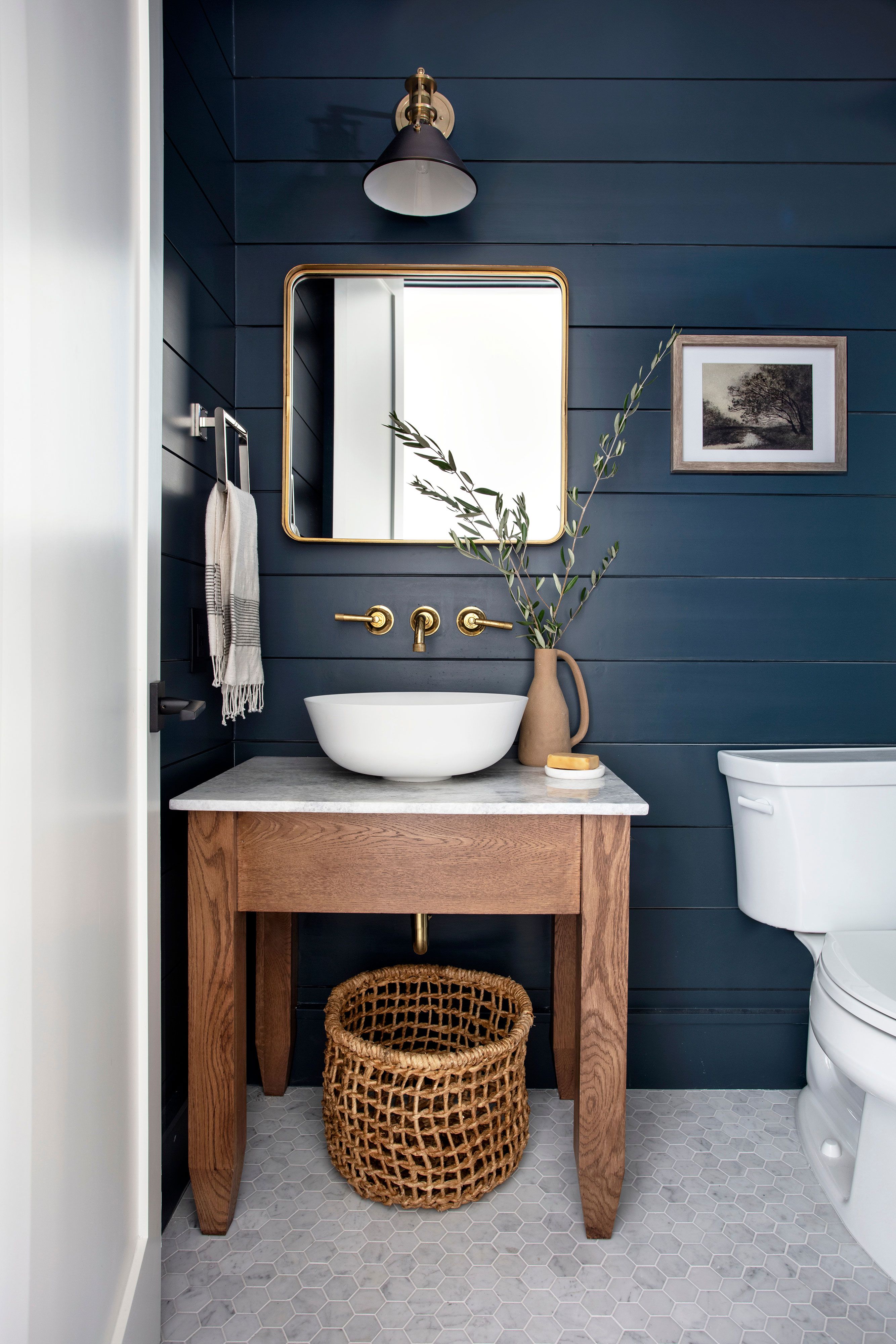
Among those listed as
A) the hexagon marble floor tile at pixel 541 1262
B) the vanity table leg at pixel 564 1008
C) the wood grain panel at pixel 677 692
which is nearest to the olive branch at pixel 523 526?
the wood grain panel at pixel 677 692

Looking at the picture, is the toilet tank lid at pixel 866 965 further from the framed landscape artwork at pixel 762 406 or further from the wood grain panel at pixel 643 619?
the framed landscape artwork at pixel 762 406

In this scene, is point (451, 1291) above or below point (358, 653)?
below

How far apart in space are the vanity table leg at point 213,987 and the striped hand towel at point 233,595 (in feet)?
1.04

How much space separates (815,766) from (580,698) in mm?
463

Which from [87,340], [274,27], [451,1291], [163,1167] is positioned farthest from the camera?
[274,27]

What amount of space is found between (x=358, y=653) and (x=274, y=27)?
1.34 metres

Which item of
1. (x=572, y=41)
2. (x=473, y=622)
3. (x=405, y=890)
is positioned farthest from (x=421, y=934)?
(x=572, y=41)

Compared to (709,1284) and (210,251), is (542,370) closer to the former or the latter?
(210,251)

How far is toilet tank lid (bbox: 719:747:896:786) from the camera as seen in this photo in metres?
1.46

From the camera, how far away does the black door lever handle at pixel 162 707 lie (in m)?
0.95

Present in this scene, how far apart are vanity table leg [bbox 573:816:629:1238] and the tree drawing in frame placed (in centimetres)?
97

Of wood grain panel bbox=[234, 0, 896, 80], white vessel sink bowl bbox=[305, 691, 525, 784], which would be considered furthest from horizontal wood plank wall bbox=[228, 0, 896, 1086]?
white vessel sink bowl bbox=[305, 691, 525, 784]

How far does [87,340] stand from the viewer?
78cm

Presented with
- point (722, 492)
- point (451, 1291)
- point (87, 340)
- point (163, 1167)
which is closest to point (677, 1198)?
point (451, 1291)
